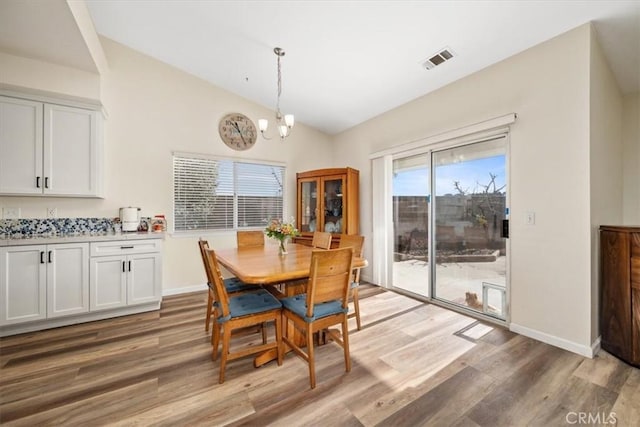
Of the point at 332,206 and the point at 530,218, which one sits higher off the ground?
the point at 332,206

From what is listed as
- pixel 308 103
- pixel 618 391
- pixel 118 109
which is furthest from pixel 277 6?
pixel 618 391

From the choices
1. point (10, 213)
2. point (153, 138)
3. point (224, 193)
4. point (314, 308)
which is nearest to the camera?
point (314, 308)

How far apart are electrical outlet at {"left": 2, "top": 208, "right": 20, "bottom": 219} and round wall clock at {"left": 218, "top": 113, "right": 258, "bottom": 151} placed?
2.44m

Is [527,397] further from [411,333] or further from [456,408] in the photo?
[411,333]

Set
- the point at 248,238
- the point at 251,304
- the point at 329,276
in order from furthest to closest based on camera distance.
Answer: the point at 248,238 → the point at 251,304 → the point at 329,276

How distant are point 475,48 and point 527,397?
2.86 m

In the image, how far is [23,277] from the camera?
8.36ft

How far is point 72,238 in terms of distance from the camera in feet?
8.93

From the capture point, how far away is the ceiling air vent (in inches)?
101

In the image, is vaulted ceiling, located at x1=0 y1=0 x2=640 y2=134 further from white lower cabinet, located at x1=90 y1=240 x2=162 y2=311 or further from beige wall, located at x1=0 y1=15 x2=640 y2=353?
white lower cabinet, located at x1=90 y1=240 x2=162 y2=311

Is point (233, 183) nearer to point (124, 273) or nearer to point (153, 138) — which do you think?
point (153, 138)

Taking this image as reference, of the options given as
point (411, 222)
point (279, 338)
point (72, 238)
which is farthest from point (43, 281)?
point (411, 222)

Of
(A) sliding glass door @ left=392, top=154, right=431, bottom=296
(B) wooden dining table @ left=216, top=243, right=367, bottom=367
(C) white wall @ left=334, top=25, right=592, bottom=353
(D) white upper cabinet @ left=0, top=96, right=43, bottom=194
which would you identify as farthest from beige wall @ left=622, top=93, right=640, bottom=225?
(D) white upper cabinet @ left=0, top=96, right=43, bottom=194

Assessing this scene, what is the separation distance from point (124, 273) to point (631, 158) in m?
5.58
